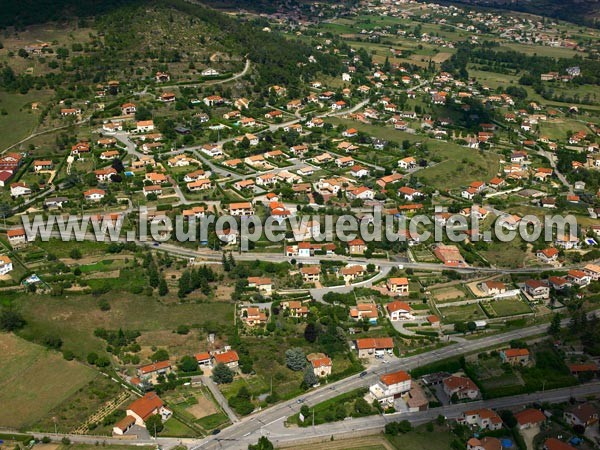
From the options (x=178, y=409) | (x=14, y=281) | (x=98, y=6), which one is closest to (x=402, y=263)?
(x=178, y=409)

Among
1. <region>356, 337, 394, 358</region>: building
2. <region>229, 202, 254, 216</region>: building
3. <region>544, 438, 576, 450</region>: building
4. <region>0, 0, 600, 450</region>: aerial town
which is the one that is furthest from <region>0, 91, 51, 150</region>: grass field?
<region>544, 438, 576, 450</region>: building

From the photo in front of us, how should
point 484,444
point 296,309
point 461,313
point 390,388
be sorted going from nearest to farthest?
point 484,444
point 390,388
point 296,309
point 461,313

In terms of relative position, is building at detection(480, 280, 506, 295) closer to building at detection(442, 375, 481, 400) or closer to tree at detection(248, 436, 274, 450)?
building at detection(442, 375, 481, 400)

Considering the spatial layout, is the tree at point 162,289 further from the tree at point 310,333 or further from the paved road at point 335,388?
the paved road at point 335,388

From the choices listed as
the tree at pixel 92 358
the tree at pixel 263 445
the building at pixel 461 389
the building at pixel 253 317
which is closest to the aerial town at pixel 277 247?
the building at pixel 461 389

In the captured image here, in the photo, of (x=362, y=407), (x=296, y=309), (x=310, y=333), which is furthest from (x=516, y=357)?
(x=296, y=309)

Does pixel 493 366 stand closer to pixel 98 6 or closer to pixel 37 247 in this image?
pixel 37 247

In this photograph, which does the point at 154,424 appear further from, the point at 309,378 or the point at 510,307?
the point at 510,307

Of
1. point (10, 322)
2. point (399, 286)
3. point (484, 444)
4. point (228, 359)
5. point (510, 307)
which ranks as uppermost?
point (484, 444)
